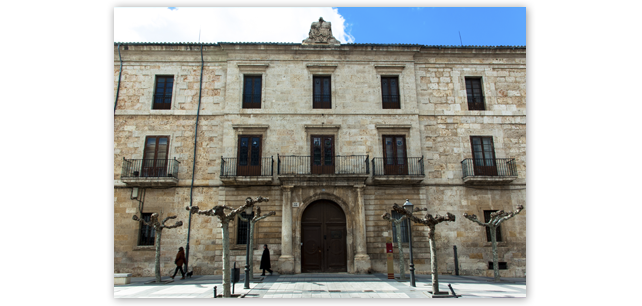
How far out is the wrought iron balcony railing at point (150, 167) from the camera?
14836 millimetres

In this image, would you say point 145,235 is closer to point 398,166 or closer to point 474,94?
point 398,166

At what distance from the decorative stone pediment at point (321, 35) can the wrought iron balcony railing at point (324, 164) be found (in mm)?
5926

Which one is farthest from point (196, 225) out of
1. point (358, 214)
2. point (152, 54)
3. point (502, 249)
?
point (502, 249)

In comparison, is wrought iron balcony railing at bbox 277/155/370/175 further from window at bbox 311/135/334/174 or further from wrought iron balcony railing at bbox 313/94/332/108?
wrought iron balcony railing at bbox 313/94/332/108

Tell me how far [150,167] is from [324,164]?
7845 mm

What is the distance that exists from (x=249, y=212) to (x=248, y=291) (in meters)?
2.45

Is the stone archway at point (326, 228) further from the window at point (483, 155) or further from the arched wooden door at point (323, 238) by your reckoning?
the window at point (483, 155)

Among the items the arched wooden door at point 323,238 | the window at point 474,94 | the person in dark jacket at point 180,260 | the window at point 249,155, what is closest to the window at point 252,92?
the window at point 249,155

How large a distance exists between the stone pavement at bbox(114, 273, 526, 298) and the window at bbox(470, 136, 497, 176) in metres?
6.06

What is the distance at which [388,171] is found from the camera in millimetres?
15031

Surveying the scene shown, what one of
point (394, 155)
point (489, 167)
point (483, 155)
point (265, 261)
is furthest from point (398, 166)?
point (265, 261)


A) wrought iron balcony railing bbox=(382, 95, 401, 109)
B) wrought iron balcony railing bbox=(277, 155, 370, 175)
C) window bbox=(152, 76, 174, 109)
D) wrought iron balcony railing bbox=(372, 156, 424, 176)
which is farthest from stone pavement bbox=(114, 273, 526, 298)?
window bbox=(152, 76, 174, 109)

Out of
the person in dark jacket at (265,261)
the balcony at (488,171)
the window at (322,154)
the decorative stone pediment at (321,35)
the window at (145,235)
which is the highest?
the decorative stone pediment at (321,35)

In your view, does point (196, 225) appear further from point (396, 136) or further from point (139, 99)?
point (396, 136)
